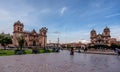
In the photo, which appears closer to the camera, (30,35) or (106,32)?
(30,35)

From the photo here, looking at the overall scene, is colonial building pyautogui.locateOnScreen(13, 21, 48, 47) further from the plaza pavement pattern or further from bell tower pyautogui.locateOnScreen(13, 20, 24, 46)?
the plaza pavement pattern

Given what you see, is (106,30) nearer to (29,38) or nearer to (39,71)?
(29,38)

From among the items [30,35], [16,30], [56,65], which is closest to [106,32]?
[30,35]

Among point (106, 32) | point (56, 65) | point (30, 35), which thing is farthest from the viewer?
point (106, 32)

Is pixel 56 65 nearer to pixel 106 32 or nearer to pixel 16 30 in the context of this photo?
pixel 16 30

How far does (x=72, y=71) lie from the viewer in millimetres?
11258

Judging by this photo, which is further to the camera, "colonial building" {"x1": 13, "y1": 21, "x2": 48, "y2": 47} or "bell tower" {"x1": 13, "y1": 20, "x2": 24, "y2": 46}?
"colonial building" {"x1": 13, "y1": 21, "x2": 48, "y2": 47}

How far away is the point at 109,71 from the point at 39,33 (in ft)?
458

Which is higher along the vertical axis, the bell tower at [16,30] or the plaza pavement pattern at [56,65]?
the bell tower at [16,30]

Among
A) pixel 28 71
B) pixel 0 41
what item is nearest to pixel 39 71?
pixel 28 71

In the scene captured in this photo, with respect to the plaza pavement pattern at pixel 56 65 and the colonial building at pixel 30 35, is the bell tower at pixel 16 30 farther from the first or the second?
the plaza pavement pattern at pixel 56 65

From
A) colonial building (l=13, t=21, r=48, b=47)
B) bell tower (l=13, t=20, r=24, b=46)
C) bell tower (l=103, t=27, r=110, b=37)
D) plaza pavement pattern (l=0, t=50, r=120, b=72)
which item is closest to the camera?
plaza pavement pattern (l=0, t=50, r=120, b=72)

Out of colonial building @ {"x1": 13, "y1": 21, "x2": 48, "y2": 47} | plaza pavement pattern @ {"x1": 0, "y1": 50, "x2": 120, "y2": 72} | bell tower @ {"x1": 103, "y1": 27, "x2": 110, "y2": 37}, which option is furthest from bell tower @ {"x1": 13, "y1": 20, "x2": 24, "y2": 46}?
plaza pavement pattern @ {"x1": 0, "y1": 50, "x2": 120, "y2": 72}

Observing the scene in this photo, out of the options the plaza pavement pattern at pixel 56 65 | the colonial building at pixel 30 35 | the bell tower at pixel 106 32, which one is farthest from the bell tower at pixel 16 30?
the plaza pavement pattern at pixel 56 65
